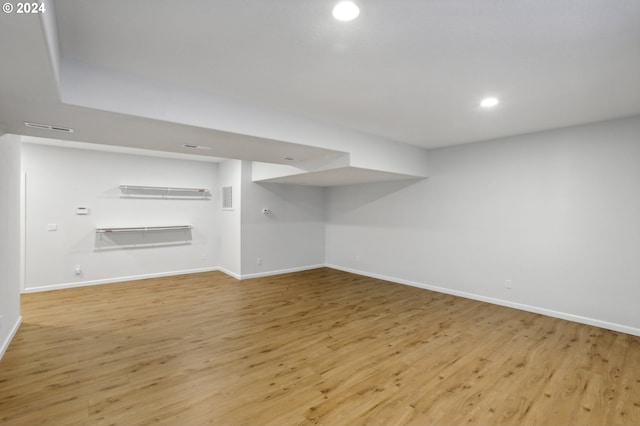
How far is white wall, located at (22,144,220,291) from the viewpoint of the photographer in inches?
199

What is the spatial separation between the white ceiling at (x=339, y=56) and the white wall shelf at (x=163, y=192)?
2784 mm

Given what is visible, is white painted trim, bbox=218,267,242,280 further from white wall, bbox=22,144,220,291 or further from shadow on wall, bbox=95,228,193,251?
shadow on wall, bbox=95,228,193,251

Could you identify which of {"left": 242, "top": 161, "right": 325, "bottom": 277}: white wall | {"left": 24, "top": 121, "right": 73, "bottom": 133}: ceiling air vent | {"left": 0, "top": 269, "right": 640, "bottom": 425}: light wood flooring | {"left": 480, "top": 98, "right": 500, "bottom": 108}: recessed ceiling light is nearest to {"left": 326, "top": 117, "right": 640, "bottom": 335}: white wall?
{"left": 0, "top": 269, "right": 640, "bottom": 425}: light wood flooring

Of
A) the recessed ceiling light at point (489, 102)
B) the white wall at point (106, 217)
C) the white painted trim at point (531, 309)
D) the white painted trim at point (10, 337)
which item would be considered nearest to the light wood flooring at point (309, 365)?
the white painted trim at point (10, 337)

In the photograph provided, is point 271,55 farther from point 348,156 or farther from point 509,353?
point 509,353

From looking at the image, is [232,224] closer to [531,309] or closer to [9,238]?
[9,238]

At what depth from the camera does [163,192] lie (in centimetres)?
622

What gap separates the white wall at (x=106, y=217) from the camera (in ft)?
16.6

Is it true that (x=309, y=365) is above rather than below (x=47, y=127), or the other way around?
below

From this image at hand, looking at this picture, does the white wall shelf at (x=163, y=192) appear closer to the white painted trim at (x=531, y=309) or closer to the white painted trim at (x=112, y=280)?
the white painted trim at (x=112, y=280)

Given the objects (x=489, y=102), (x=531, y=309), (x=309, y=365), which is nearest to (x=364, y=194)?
(x=531, y=309)

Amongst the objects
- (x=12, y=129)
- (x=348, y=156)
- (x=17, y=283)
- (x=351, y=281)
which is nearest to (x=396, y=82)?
(x=348, y=156)

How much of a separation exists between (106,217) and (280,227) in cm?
328

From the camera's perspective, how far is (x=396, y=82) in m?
2.57
